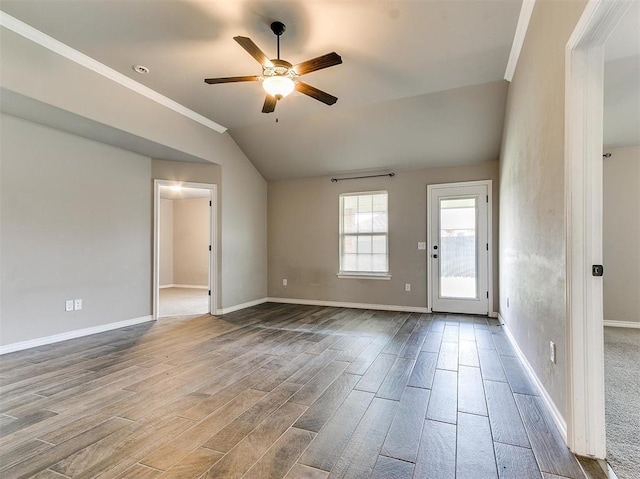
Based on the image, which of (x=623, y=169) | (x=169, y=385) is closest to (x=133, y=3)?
(x=169, y=385)

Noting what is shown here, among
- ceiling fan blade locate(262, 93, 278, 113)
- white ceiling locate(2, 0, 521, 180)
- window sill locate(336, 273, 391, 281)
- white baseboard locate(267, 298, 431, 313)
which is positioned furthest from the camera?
window sill locate(336, 273, 391, 281)

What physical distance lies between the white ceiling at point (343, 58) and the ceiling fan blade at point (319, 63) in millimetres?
467

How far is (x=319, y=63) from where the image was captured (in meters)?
2.53

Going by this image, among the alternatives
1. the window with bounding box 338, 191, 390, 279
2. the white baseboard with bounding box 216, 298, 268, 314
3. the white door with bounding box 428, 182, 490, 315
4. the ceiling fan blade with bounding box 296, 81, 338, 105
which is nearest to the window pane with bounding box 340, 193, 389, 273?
the window with bounding box 338, 191, 390, 279

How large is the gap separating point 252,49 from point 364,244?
13.0 ft

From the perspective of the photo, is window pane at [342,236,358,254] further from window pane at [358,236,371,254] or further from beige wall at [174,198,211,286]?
beige wall at [174,198,211,286]

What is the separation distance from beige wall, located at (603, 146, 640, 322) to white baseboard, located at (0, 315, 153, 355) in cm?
658

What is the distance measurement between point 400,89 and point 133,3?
2811mm

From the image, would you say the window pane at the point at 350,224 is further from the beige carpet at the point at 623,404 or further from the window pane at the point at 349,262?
the beige carpet at the point at 623,404

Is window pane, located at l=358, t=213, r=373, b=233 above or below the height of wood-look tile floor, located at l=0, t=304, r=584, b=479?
above

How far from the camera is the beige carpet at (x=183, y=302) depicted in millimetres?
5359

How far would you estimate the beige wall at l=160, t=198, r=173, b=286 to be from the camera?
28.7 feet

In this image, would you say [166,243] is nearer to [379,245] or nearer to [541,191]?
[379,245]

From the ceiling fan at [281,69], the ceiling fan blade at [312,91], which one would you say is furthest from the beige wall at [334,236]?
the ceiling fan at [281,69]
